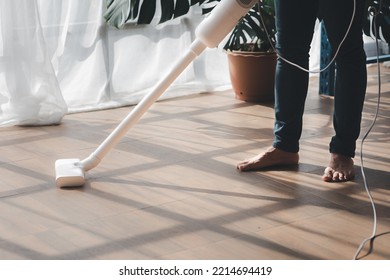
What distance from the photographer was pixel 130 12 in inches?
129

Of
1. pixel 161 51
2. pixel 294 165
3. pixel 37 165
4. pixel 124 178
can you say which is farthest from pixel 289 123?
pixel 161 51

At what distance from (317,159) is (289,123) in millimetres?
212

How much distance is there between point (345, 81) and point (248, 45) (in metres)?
1.25

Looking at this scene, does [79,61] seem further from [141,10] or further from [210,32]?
[210,32]

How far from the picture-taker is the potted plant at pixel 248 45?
3348 mm

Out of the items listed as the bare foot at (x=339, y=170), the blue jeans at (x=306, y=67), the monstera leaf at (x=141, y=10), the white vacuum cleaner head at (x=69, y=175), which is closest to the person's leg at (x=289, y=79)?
the blue jeans at (x=306, y=67)

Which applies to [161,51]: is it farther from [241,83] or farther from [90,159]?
[90,159]

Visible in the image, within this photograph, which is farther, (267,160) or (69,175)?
(267,160)

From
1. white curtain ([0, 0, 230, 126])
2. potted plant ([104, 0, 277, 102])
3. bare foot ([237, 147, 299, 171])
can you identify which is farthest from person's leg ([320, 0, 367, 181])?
white curtain ([0, 0, 230, 126])

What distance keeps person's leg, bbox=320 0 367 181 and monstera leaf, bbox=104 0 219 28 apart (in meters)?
1.04

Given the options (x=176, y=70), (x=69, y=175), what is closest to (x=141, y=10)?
(x=176, y=70)

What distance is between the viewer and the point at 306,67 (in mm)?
2461

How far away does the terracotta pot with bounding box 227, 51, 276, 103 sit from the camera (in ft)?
11.5

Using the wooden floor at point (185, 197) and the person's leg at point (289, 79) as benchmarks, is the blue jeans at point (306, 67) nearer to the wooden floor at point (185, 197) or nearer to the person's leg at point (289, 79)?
the person's leg at point (289, 79)
